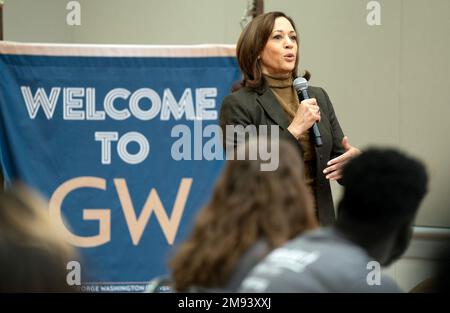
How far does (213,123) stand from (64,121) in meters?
0.87

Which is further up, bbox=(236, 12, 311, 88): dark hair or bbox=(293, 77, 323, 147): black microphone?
bbox=(236, 12, 311, 88): dark hair

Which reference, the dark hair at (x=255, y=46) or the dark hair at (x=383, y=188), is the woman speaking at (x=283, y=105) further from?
the dark hair at (x=383, y=188)

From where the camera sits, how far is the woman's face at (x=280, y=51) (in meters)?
4.41

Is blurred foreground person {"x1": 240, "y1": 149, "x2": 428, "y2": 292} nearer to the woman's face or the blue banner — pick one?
the woman's face

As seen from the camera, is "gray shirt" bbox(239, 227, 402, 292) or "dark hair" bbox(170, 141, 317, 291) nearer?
"gray shirt" bbox(239, 227, 402, 292)

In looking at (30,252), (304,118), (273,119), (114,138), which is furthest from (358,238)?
(114,138)

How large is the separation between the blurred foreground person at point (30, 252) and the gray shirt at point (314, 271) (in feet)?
1.64

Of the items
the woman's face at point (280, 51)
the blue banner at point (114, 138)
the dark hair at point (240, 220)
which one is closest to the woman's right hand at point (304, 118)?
the woman's face at point (280, 51)

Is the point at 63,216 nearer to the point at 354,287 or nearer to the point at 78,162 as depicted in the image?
the point at 78,162

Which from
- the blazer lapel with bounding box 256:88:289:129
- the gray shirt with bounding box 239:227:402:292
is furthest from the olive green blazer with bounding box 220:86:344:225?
the gray shirt with bounding box 239:227:402:292

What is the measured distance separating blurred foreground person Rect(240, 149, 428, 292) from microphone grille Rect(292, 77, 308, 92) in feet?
5.85

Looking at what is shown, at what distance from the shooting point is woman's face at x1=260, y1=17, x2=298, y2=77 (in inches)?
174
